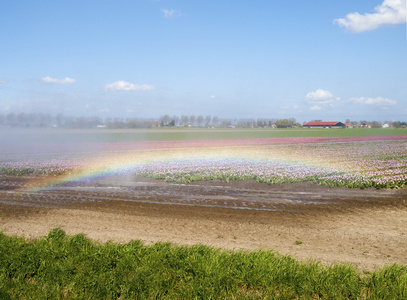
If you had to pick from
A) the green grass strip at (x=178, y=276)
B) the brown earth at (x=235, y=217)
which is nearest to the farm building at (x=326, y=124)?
the brown earth at (x=235, y=217)

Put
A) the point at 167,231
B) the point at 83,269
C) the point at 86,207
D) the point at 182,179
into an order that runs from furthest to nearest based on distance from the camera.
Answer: the point at 182,179, the point at 86,207, the point at 167,231, the point at 83,269

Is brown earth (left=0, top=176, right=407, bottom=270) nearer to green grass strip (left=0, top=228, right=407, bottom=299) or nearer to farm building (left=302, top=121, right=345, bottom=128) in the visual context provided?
green grass strip (left=0, top=228, right=407, bottom=299)

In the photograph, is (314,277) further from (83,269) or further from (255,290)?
(83,269)

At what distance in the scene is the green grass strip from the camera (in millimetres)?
4656

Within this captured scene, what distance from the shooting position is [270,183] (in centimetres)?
1337

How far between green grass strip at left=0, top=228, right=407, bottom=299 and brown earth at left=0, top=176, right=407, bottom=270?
70 centimetres

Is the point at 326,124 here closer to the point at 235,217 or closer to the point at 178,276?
the point at 235,217

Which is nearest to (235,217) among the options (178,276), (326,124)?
(178,276)

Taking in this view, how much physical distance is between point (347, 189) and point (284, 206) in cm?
388

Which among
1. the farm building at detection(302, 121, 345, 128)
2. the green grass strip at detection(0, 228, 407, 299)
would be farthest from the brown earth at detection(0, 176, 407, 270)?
the farm building at detection(302, 121, 345, 128)

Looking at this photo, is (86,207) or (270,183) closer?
(86,207)

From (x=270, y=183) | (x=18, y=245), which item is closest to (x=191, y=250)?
(x=18, y=245)

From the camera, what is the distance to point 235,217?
8523mm

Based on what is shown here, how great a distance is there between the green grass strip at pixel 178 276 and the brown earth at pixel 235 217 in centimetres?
70
